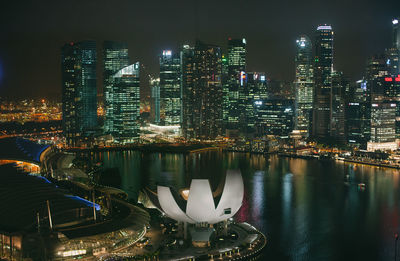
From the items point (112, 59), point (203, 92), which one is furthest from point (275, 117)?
point (112, 59)

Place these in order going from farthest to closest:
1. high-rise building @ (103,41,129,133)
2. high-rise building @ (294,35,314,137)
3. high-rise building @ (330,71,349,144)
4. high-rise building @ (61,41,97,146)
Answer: high-rise building @ (294,35,314,137), high-rise building @ (103,41,129,133), high-rise building @ (61,41,97,146), high-rise building @ (330,71,349,144)

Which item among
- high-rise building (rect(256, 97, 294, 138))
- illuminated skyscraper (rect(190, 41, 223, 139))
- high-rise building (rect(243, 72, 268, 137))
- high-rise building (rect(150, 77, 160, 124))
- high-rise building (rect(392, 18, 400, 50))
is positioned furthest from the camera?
high-rise building (rect(150, 77, 160, 124))

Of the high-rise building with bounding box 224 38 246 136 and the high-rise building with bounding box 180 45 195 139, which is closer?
the high-rise building with bounding box 180 45 195 139

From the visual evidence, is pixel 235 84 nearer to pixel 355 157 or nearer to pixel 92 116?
pixel 92 116

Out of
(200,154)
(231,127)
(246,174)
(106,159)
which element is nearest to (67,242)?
(246,174)

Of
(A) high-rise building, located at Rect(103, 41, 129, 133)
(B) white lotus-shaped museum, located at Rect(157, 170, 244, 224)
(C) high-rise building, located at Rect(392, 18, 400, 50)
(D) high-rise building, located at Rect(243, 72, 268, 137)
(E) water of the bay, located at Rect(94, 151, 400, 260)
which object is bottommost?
(E) water of the bay, located at Rect(94, 151, 400, 260)

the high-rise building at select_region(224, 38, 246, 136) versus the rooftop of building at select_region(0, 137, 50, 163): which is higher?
the high-rise building at select_region(224, 38, 246, 136)

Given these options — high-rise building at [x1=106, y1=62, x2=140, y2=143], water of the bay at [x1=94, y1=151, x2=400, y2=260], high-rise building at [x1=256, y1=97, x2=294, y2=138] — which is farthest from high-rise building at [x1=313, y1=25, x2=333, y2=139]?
high-rise building at [x1=106, y1=62, x2=140, y2=143]

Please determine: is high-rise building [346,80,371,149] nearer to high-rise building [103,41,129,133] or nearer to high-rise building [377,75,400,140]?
high-rise building [377,75,400,140]
